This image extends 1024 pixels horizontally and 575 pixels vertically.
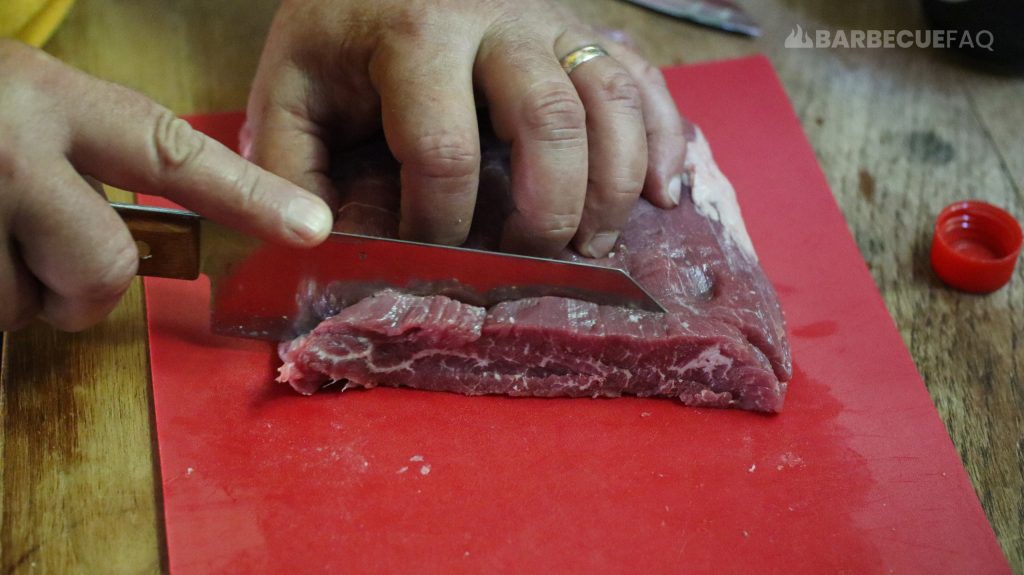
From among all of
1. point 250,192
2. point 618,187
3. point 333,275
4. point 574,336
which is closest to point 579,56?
point 618,187

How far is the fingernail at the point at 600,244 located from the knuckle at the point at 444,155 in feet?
1.68

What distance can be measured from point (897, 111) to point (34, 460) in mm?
3614

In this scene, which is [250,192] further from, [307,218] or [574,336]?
[574,336]

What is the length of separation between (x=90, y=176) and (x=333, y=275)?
712 mm

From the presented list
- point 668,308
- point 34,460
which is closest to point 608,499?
point 668,308

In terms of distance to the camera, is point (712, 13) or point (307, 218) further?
point (712, 13)

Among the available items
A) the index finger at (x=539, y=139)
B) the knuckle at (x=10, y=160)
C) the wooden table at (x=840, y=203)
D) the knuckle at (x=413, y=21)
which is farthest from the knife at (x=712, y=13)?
the knuckle at (x=10, y=160)

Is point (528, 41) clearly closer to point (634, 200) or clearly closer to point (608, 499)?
point (634, 200)

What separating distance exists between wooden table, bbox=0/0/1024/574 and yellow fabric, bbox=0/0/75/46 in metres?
0.12

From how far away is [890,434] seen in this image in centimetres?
271

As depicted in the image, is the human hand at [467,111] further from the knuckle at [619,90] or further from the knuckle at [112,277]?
the knuckle at [112,277]

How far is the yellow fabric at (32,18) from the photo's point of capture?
3408 millimetres

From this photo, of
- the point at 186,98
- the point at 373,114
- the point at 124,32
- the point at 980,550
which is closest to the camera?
the point at 980,550

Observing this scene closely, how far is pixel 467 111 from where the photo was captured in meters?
2.58
